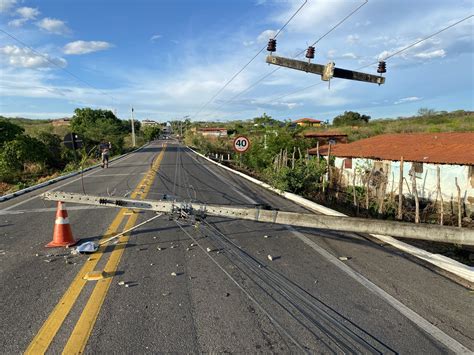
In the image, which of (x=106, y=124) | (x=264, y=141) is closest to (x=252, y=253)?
(x=264, y=141)

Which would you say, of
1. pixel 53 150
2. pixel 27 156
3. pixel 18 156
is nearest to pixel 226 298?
pixel 18 156

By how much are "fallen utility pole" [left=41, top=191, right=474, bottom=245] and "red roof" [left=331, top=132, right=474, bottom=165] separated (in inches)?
451

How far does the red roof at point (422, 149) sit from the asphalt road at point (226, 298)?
1133cm

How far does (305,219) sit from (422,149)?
52.2ft

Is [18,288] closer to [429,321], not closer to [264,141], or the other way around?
[429,321]

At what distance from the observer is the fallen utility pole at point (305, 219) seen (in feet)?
14.1

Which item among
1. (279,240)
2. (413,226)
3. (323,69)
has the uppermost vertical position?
(323,69)

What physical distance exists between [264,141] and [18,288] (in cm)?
2221

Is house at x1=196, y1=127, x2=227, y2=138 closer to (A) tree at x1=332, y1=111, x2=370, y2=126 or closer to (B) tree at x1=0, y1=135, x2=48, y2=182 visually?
(A) tree at x1=332, y1=111, x2=370, y2=126

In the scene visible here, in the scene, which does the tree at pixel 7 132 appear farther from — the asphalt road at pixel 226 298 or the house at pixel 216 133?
the house at pixel 216 133

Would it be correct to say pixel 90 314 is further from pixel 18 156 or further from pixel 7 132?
pixel 7 132

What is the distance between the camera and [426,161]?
15383mm

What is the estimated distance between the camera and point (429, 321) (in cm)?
349

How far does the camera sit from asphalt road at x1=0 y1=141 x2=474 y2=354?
3.09 metres
